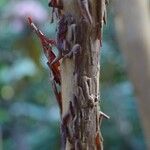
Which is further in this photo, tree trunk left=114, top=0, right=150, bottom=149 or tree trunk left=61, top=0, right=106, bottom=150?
tree trunk left=114, top=0, right=150, bottom=149

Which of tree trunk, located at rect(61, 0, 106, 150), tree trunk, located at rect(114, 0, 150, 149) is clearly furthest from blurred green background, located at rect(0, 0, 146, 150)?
tree trunk, located at rect(61, 0, 106, 150)

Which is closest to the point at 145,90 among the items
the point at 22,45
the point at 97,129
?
the point at 22,45

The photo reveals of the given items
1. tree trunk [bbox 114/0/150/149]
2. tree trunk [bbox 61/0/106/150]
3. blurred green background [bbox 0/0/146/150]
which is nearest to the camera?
tree trunk [bbox 61/0/106/150]

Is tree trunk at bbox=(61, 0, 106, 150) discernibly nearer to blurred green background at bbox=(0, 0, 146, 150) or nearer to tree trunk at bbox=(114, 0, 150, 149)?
tree trunk at bbox=(114, 0, 150, 149)

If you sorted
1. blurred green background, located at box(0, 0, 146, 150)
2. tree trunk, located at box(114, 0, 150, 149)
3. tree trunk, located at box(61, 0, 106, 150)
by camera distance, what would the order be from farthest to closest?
1. blurred green background, located at box(0, 0, 146, 150)
2. tree trunk, located at box(114, 0, 150, 149)
3. tree trunk, located at box(61, 0, 106, 150)

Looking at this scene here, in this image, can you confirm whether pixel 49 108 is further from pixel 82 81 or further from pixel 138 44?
pixel 82 81
